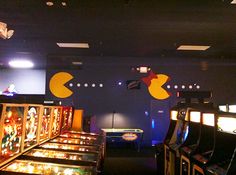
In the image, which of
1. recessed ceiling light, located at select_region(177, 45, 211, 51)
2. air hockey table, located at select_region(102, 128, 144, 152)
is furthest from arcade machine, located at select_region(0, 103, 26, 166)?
air hockey table, located at select_region(102, 128, 144, 152)

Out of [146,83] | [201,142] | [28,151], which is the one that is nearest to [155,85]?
[146,83]

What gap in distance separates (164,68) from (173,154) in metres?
6.35

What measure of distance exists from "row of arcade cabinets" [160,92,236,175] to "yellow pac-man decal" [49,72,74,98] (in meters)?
5.84

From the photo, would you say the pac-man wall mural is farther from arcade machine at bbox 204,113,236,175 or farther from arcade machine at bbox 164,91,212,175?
arcade machine at bbox 204,113,236,175

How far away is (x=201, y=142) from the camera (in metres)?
3.93

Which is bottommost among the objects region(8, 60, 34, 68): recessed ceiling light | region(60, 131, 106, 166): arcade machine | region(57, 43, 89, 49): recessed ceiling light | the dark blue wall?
region(60, 131, 106, 166): arcade machine

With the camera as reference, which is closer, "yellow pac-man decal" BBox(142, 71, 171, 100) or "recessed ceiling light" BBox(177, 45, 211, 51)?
"recessed ceiling light" BBox(177, 45, 211, 51)

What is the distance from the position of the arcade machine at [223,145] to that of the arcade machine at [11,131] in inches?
74.8

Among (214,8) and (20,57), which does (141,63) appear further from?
(214,8)

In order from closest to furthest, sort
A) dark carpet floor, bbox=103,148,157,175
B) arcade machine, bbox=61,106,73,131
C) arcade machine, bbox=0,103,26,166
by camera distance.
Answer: arcade machine, bbox=0,103,26,166
arcade machine, bbox=61,106,73,131
dark carpet floor, bbox=103,148,157,175

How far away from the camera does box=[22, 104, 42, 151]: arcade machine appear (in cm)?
296

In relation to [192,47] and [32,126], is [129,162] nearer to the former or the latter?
[192,47]

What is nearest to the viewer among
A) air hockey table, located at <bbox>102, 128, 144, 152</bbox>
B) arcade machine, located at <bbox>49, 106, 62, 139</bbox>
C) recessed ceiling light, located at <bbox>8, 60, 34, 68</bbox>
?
arcade machine, located at <bbox>49, 106, 62, 139</bbox>

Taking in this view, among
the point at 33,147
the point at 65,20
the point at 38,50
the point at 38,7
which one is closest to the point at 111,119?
the point at 38,50
